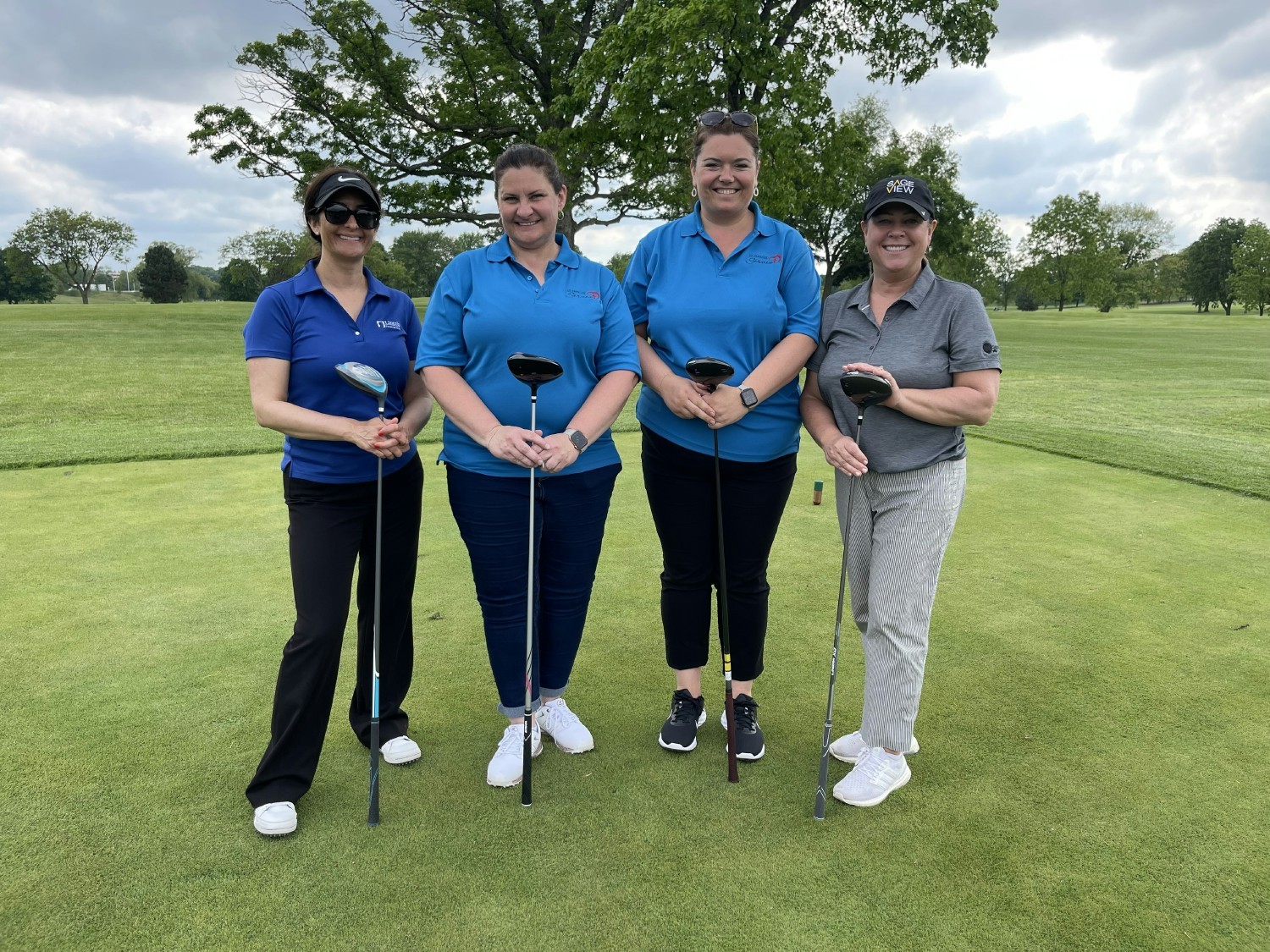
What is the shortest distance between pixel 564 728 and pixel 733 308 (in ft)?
4.91

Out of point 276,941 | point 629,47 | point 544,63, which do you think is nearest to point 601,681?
point 276,941

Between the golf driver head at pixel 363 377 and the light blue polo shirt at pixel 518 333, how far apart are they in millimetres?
201

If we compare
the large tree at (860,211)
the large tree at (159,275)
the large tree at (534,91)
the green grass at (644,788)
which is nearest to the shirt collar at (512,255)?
the green grass at (644,788)

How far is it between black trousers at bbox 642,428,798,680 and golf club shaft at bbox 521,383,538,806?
47 centimetres

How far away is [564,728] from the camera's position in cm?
277

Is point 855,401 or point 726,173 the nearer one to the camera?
point 855,401

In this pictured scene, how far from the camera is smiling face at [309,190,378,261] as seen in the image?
2352 millimetres

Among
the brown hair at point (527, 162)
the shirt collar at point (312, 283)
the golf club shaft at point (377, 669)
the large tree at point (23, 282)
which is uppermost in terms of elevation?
the large tree at point (23, 282)

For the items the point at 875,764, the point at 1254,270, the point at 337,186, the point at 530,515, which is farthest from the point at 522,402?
the point at 1254,270

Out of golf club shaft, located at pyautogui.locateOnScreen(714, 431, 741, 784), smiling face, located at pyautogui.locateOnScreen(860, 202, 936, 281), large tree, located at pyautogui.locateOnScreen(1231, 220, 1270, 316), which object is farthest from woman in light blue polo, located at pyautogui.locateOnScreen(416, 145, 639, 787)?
large tree, located at pyautogui.locateOnScreen(1231, 220, 1270, 316)

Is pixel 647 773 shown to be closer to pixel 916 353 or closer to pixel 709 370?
pixel 709 370

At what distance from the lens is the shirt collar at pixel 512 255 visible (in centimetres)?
249

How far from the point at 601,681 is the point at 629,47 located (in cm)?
1253

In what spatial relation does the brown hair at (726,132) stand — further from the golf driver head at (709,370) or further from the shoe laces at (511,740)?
the shoe laces at (511,740)
